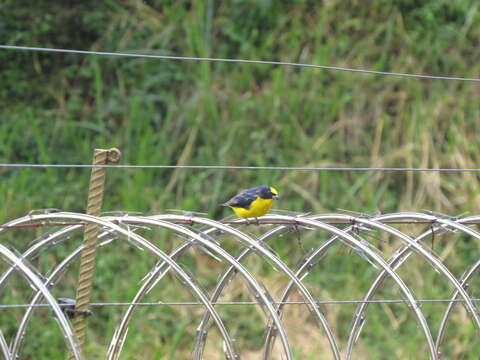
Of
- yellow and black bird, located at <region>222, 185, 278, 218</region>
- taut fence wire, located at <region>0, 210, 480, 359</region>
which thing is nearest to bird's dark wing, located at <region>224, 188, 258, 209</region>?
yellow and black bird, located at <region>222, 185, 278, 218</region>

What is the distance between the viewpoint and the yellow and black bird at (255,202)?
603 centimetres

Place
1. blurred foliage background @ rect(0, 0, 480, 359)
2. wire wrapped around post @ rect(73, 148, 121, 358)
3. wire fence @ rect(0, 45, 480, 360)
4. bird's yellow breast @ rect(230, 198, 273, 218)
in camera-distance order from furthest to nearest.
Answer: blurred foliage background @ rect(0, 0, 480, 359) → bird's yellow breast @ rect(230, 198, 273, 218) → wire wrapped around post @ rect(73, 148, 121, 358) → wire fence @ rect(0, 45, 480, 360)

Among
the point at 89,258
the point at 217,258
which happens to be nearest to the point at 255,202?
the point at 89,258

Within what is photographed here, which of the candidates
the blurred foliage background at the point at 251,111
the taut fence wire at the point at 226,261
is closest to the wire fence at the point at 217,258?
the taut fence wire at the point at 226,261

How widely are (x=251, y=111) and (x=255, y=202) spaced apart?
600 centimetres

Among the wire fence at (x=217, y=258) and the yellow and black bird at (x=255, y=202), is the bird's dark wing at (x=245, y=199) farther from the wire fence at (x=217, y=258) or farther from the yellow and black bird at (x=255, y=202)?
the wire fence at (x=217, y=258)

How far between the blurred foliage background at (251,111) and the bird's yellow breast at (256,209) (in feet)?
13.8

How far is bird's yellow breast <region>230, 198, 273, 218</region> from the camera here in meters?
6.02

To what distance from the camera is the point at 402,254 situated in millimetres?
5227

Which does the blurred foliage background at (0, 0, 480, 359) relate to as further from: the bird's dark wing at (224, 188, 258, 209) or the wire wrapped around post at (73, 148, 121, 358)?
the wire wrapped around post at (73, 148, 121, 358)

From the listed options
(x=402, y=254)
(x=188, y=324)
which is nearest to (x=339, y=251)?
(x=188, y=324)

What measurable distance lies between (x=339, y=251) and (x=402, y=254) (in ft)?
18.4

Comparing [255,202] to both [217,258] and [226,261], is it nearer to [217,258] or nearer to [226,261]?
[226,261]

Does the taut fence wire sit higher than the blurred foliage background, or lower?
higher
